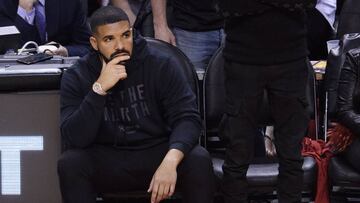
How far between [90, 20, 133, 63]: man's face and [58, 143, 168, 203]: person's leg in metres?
0.47

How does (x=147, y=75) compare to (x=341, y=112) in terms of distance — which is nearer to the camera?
(x=147, y=75)

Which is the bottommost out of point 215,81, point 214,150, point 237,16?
point 214,150

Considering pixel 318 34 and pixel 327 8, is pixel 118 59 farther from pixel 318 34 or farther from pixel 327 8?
pixel 327 8

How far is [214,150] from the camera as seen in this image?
4336 millimetres

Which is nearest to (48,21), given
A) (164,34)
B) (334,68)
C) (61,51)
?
(61,51)

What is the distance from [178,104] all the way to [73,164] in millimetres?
588

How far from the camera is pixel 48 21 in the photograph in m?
4.91

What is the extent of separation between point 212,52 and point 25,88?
1.34 meters

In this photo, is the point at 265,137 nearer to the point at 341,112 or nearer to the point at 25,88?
the point at 341,112

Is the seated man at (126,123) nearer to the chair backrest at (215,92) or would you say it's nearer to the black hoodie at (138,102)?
the black hoodie at (138,102)

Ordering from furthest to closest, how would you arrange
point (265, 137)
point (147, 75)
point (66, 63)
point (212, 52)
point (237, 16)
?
point (212, 52)
point (265, 137)
point (66, 63)
point (147, 75)
point (237, 16)

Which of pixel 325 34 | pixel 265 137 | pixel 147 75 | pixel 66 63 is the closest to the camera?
pixel 147 75

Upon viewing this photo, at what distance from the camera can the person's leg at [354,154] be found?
402cm

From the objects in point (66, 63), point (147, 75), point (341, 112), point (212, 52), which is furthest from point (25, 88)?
point (341, 112)
